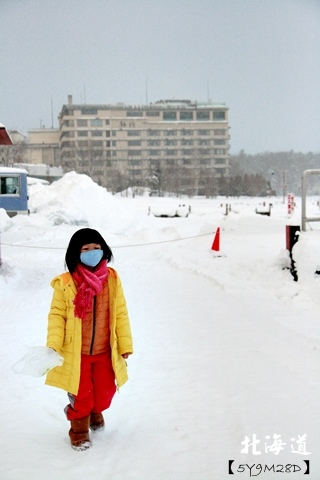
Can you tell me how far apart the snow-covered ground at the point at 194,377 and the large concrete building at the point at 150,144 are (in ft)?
40.3

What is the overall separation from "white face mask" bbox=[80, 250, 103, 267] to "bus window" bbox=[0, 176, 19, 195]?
15.6 metres

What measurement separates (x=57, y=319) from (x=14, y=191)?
51.6 ft

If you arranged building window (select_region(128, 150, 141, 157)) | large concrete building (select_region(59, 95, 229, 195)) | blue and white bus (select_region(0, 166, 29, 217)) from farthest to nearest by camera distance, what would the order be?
1. building window (select_region(128, 150, 141, 157))
2. large concrete building (select_region(59, 95, 229, 195))
3. blue and white bus (select_region(0, 166, 29, 217))

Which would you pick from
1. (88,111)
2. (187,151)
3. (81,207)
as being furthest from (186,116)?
(81,207)

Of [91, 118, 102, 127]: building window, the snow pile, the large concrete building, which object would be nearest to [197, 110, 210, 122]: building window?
the large concrete building

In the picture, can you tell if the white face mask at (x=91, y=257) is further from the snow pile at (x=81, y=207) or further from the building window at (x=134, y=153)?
the building window at (x=134, y=153)

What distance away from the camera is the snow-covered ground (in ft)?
7.41

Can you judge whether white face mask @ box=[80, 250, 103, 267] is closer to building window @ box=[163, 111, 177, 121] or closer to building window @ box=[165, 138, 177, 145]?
building window @ box=[165, 138, 177, 145]

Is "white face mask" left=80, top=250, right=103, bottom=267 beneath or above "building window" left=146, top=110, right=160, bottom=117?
beneath

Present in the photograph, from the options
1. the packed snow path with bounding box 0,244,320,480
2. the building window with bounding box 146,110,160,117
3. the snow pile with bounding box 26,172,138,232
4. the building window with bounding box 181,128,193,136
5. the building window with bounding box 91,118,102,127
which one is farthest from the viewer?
the building window with bounding box 181,128,193,136

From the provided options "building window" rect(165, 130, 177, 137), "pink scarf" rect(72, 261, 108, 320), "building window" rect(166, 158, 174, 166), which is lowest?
"pink scarf" rect(72, 261, 108, 320)

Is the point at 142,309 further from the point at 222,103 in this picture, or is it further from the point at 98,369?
the point at 222,103

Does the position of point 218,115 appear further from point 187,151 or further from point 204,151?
point 187,151

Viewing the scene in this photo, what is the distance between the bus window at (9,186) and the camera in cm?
1720
